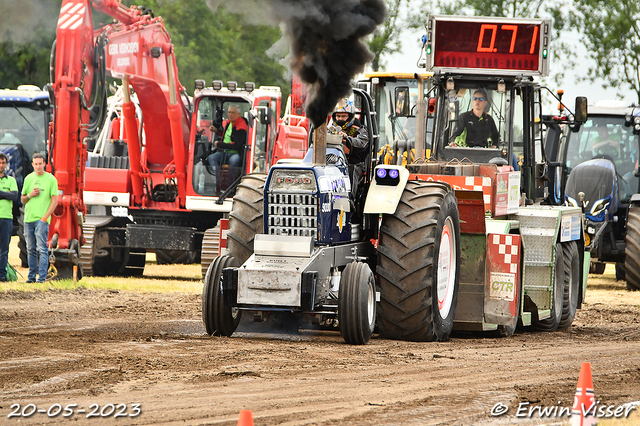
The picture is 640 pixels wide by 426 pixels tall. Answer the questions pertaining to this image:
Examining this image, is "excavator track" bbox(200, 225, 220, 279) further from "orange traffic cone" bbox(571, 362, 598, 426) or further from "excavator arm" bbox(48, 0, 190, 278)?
"orange traffic cone" bbox(571, 362, 598, 426)

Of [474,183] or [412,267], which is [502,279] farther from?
[412,267]

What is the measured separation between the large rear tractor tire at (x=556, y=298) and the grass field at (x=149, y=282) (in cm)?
562

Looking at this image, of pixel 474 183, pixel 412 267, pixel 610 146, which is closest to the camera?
pixel 412 267

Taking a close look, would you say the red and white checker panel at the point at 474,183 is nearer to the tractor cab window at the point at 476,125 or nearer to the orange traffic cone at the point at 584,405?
the tractor cab window at the point at 476,125

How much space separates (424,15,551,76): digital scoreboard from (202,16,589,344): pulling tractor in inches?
0.5

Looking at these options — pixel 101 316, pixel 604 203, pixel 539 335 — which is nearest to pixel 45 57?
pixel 604 203

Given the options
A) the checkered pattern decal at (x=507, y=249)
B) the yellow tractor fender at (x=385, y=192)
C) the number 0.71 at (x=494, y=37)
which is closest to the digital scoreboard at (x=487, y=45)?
the number 0.71 at (x=494, y=37)

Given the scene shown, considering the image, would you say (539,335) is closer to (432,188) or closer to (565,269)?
(565,269)

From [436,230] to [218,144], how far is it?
877cm

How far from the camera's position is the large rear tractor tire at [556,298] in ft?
40.5

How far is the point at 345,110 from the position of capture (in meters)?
10.2

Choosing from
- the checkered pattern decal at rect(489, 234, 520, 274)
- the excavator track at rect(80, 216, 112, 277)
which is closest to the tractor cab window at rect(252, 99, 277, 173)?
the excavator track at rect(80, 216, 112, 277)

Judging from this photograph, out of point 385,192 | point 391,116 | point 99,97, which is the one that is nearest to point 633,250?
point 391,116

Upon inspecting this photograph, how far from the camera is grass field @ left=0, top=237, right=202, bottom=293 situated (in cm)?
1504
